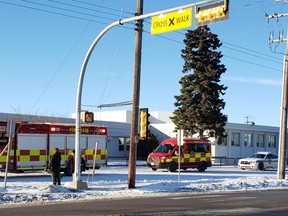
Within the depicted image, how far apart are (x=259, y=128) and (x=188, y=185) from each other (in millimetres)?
40655

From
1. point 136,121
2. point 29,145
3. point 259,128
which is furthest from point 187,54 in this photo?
point 136,121

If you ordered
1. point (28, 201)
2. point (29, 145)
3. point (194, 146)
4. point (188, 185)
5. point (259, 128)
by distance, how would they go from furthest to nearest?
point (259, 128) < point (194, 146) < point (29, 145) < point (188, 185) < point (28, 201)

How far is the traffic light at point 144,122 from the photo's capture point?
69.2 feet

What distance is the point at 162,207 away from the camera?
1544cm

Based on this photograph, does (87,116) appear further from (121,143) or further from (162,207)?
(121,143)

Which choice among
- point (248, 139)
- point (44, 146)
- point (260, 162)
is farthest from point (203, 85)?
point (44, 146)

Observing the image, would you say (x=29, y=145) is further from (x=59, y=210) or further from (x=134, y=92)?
(x=59, y=210)

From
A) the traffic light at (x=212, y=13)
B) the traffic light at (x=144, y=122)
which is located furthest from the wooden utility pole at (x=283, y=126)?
the traffic light at (x=212, y=13)

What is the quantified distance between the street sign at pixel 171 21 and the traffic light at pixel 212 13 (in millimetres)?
339

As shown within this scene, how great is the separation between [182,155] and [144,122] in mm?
14910

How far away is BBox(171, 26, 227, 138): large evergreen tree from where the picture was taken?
158 ft

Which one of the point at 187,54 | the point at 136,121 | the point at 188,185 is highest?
the point at 187,54

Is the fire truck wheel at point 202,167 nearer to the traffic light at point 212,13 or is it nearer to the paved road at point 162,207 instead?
the paved road at point 162,207

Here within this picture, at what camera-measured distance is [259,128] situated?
6294 centimetres
